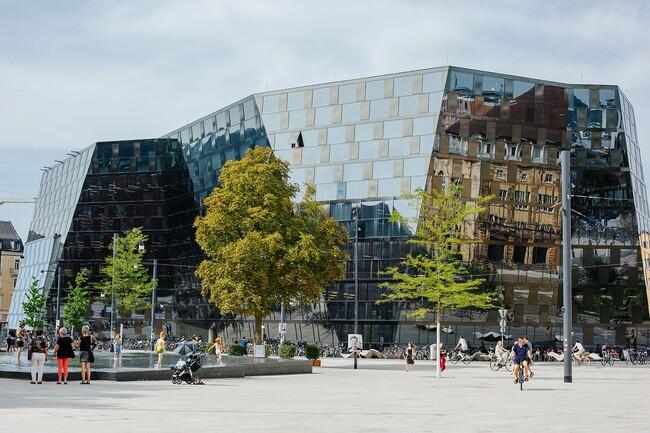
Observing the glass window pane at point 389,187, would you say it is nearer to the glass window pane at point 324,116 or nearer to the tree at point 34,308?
the glass window pane at point 324,116

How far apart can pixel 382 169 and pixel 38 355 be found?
47439 mm

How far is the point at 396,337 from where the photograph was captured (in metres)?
74.6

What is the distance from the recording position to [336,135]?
79.2m

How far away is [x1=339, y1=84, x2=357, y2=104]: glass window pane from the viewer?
258 ft

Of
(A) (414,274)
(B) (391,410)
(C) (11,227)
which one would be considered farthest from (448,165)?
(C) (11,227)

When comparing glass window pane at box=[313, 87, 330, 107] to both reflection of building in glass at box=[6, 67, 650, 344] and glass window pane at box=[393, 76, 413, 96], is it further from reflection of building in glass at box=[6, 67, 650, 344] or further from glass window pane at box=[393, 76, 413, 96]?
glass window pane at box=[393, 76, 413, 96]

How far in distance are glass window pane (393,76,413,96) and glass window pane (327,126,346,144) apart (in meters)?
5.59

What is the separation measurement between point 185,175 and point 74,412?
77369 mm

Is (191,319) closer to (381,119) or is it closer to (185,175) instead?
(185,175)

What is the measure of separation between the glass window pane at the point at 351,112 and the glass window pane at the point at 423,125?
5593 millimetres

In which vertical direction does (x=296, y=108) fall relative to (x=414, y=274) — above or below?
above

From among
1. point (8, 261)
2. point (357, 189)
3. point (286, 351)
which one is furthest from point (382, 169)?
point (8, 261)

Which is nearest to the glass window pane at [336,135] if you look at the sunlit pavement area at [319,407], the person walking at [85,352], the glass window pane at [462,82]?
the glass window pane at [462,82]

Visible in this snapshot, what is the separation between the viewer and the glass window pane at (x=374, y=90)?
254ft
